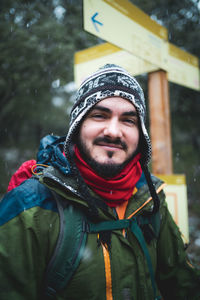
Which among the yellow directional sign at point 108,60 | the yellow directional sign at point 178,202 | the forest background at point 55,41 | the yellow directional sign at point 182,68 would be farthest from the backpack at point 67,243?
the forest background at point 55,41

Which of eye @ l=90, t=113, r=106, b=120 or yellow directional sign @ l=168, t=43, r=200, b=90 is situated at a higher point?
yellow directional sign @ l=168, t=43, r=200, b=90

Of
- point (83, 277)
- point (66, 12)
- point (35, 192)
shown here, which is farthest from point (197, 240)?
point (66, 12)

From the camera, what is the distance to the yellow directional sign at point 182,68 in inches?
109

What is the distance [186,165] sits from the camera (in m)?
10.5

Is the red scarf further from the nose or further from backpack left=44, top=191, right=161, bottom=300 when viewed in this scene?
the nose

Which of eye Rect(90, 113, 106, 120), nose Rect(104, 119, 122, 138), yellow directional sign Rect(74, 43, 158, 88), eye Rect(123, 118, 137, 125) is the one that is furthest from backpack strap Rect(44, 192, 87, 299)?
yellow directional sign Rect(74, 43, 158, 88)

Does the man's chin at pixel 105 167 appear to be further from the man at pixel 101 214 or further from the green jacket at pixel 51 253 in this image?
the green jacket at pixel 51 253

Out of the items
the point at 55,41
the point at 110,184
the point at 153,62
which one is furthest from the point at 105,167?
the point at 55,41

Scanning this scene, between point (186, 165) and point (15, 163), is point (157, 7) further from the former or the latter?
point (15, 163)

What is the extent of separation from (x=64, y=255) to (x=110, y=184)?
1.89 ft

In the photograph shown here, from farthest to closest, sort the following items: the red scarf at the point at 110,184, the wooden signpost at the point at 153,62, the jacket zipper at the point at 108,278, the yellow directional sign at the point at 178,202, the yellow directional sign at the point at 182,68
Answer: the yellow directional sign at the point at 182,68, the yellow directional sign at the point at 178,202, the wooden signpost at the point at 153,62, the red scarf at the point at 110,184, the jacket zipper at the point at 108,278

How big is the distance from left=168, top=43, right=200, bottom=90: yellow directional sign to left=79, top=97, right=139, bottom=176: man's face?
1426mm

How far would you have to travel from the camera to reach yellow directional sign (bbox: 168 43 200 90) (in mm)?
2758

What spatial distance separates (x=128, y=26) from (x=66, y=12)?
5142 mm
